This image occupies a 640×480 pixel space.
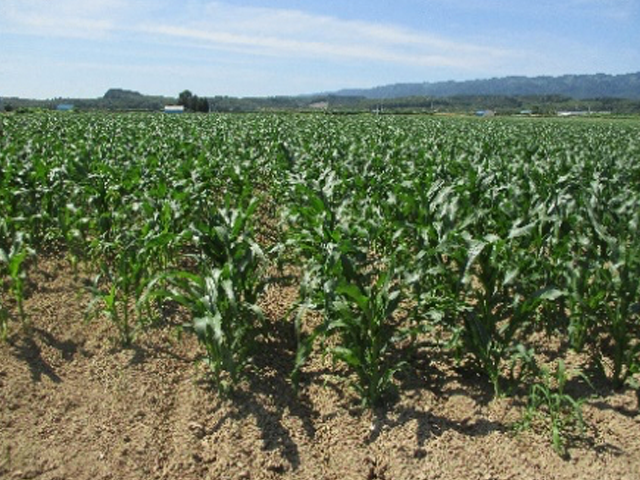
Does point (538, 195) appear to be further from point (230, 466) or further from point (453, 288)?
point (230, 466)

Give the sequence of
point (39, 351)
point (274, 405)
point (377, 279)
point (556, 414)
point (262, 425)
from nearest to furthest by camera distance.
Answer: point (556, 414) → point (262, 425) → point (274, 405) → point (39, 351) → point (377, 279)

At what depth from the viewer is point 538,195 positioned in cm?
600

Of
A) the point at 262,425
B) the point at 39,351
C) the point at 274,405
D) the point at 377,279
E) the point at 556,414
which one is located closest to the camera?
the point at 556,414

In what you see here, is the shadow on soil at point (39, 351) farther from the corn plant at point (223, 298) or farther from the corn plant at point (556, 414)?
the corn plant at point (556, 414)

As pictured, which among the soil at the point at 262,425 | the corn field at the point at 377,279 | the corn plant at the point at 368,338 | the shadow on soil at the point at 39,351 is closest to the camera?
the soil at the point at 262,425

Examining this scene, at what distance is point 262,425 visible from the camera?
3.38 m

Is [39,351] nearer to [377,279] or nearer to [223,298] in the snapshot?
[223,298]

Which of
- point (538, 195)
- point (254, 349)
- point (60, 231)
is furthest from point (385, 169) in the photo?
point (254, 349)

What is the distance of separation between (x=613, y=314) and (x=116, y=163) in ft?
25.0

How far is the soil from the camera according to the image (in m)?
3.06

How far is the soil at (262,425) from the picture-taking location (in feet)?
Answer: 10.0

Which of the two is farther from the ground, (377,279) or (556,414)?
(377,279)

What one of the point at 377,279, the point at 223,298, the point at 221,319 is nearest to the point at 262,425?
the point at 221,319

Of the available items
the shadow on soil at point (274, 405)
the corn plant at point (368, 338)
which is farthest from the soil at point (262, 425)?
the corn plant at point (368, 338)
